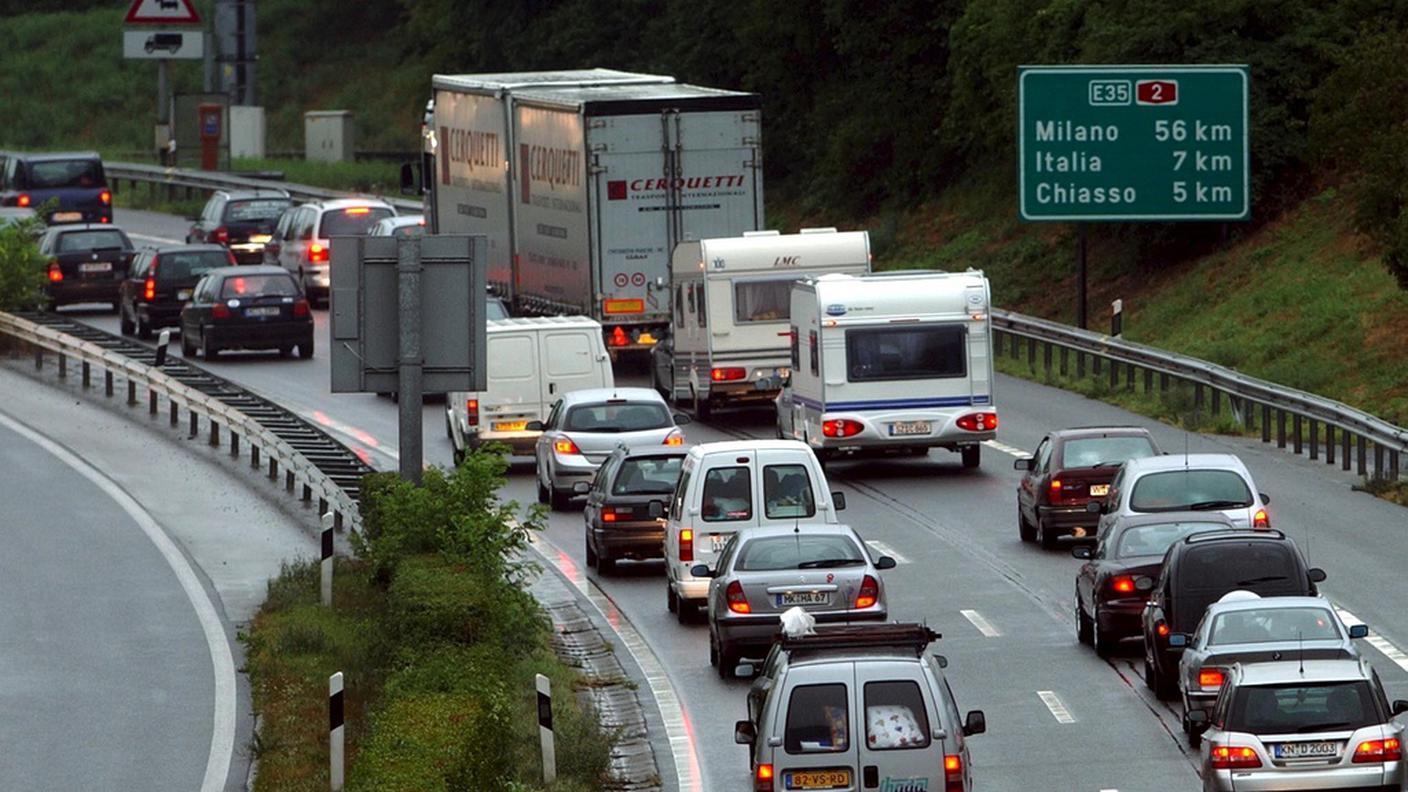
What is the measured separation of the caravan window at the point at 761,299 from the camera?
39.8m

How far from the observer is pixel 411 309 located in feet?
86.5

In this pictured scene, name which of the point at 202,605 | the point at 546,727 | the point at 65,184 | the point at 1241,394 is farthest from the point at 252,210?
the point at 546,727

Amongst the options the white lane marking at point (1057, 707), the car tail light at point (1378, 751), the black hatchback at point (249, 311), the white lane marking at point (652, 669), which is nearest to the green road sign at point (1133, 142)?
the black hatchback at point (249, 311)

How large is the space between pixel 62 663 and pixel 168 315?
86.1ft

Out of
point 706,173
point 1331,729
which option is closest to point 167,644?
point 1331,729

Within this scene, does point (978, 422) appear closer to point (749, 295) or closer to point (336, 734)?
point (749, 295)

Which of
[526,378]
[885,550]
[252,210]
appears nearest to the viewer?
[885,550]

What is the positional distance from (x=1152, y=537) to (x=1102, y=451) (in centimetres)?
580

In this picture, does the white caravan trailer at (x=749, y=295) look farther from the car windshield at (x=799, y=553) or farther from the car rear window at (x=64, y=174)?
the car rear window at (x=64, y=174)

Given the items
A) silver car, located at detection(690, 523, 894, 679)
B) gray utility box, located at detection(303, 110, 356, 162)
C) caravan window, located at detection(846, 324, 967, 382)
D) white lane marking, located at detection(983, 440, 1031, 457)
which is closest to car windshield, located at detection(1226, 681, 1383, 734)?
silver car, located at detection(690, 523, 894, 679)

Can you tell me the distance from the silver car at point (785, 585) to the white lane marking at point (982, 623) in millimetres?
2157

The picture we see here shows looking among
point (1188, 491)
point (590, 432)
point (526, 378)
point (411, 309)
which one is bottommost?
point (1188, 491)

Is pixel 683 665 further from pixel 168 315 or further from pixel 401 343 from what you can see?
pixel 168 315

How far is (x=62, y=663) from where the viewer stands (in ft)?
81.3
